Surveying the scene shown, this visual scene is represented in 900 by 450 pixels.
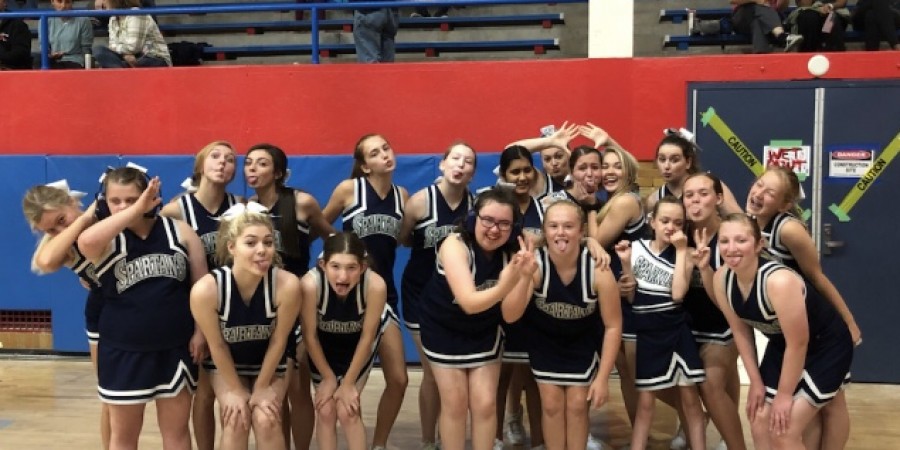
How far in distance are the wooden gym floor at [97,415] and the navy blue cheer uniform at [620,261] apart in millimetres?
815

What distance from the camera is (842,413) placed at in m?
3.94

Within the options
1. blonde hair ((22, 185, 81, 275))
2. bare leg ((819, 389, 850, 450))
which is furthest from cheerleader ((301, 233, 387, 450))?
bare leg ((819, 389, 850, 450))

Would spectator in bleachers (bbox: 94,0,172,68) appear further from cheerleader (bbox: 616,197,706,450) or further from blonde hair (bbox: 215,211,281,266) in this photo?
cheerleader (bbox: 616,197,706,450)

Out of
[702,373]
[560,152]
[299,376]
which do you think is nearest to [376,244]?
[299,376]

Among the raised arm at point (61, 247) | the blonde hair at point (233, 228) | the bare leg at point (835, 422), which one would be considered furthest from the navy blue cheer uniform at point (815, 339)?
the raised arm at point (61, 247)

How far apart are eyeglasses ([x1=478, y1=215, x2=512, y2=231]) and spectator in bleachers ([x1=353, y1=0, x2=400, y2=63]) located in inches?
143

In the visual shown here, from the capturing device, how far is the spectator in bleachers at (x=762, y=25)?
278 inches

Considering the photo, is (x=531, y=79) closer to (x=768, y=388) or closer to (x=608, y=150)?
(x=608, y=150)

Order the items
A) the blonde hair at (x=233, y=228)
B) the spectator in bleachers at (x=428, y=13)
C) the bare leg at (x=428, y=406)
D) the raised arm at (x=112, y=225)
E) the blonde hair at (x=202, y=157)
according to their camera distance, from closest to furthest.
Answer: the raised arm at (x=112, y=225) → the blonde hair at (x=233, y=228) → the blonde hair at (x=202, y=157) → the bare leg at (x=428, y=406) → the spectator in bleachers at (x=428, y=13)

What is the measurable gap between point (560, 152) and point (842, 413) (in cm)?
196

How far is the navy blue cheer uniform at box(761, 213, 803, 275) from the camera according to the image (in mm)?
4219

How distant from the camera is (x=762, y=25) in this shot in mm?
7137

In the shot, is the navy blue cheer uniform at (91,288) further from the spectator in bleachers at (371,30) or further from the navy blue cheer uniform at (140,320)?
the spectator in bleachers at (371,30)

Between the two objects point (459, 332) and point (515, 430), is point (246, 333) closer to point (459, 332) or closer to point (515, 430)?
point (459, 332)
